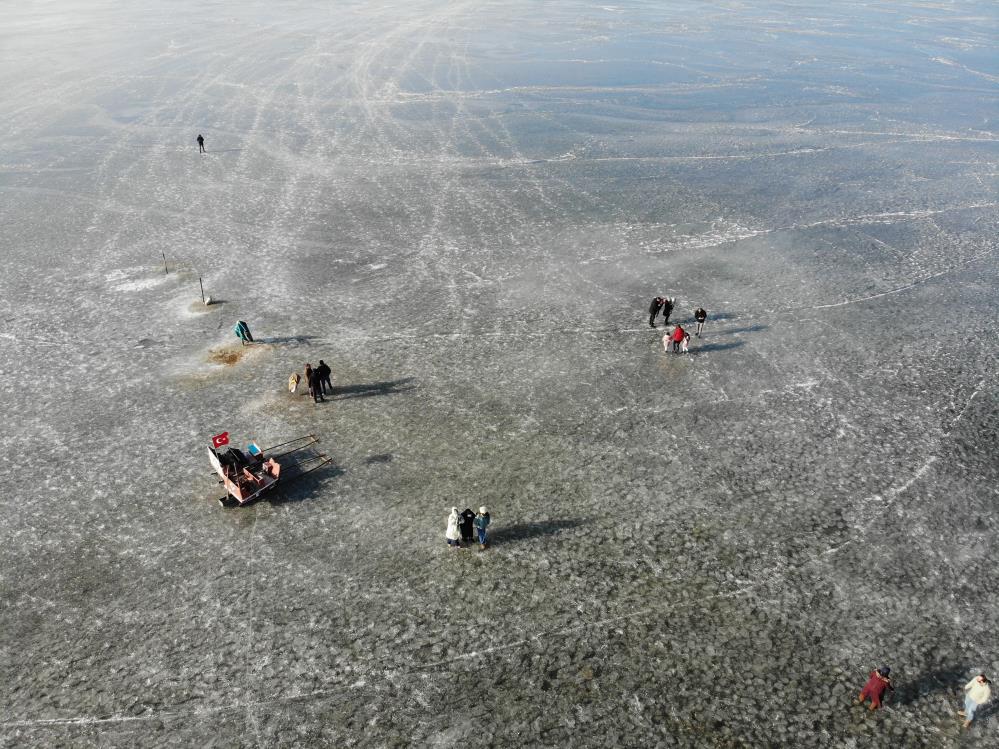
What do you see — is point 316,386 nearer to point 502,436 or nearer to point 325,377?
point 325,377

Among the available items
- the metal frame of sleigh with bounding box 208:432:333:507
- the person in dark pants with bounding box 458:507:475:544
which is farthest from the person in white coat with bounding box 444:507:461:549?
the metal frame of sleigh with bounding box 208:432:333:507

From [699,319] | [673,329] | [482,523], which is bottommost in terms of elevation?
[482,523]

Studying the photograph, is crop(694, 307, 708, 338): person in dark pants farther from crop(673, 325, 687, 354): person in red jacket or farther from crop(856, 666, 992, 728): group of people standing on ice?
crop(856, 666, 992, 728): group of people standing on ice

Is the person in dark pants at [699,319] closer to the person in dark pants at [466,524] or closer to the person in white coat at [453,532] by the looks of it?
the person in dark pants at [466,524]

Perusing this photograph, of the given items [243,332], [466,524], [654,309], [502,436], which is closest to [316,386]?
[243,332]

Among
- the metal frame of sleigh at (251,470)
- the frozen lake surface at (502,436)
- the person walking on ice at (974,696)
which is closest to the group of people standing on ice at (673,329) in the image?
the frozen lake surface at (502,436)

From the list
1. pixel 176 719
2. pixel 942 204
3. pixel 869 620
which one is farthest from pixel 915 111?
pixel 176 719
